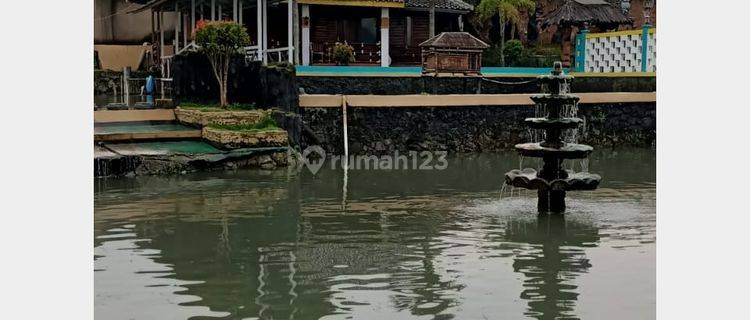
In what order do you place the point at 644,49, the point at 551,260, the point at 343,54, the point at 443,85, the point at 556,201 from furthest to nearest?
the point at 343,54
the point at 644,49
the point at 443,85
the point at 556,201
the point at 551,260

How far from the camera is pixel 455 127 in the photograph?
62.0 ft

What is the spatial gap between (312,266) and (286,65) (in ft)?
30.8

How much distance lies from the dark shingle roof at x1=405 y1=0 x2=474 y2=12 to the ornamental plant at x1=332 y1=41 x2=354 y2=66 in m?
3.34

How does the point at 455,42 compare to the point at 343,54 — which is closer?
the point at 455,42

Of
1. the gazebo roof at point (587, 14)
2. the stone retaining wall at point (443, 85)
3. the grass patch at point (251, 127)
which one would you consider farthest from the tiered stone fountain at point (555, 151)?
the gazebo roof at point (587, 14)

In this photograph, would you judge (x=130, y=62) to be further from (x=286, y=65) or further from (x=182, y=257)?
(x=182, y=257)

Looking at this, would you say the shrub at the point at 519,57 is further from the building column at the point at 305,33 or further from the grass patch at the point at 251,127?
A: the grass patch at the point at 251,127

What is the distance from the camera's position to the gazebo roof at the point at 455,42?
19.3 m

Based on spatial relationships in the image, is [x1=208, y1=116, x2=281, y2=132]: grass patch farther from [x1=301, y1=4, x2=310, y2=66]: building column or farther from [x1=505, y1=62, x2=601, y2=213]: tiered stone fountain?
[x1=301, y1=4, x2=310, y2=66]: building column

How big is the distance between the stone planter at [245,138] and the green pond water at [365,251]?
1617mm

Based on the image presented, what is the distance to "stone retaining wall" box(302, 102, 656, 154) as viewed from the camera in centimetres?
1788

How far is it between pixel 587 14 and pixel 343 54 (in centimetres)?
703

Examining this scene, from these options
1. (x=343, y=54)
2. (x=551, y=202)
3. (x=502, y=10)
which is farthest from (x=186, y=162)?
(x=502, y=10)

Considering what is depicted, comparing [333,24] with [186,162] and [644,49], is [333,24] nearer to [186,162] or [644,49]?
[644,49]
